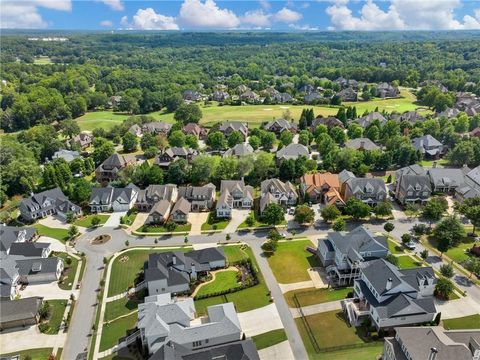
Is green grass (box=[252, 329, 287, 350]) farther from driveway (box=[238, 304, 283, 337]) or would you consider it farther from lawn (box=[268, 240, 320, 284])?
lawn (box=[268, 240, 320, 284])

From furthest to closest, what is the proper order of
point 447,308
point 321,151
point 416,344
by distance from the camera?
point 321,151, point 447,308, point 416,344

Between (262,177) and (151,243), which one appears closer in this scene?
(151,243)

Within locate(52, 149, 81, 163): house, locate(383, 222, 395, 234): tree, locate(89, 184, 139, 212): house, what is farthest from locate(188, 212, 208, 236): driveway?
locate(52, 149, 81, 163): house

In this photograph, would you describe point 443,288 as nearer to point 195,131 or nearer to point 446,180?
point 446,180

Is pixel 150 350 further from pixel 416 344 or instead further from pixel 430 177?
pixel 430 177

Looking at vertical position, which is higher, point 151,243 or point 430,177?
point 430,177

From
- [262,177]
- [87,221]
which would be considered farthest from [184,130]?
[87,221]

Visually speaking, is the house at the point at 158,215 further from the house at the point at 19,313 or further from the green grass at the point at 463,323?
the green grass at the point at 463,323
